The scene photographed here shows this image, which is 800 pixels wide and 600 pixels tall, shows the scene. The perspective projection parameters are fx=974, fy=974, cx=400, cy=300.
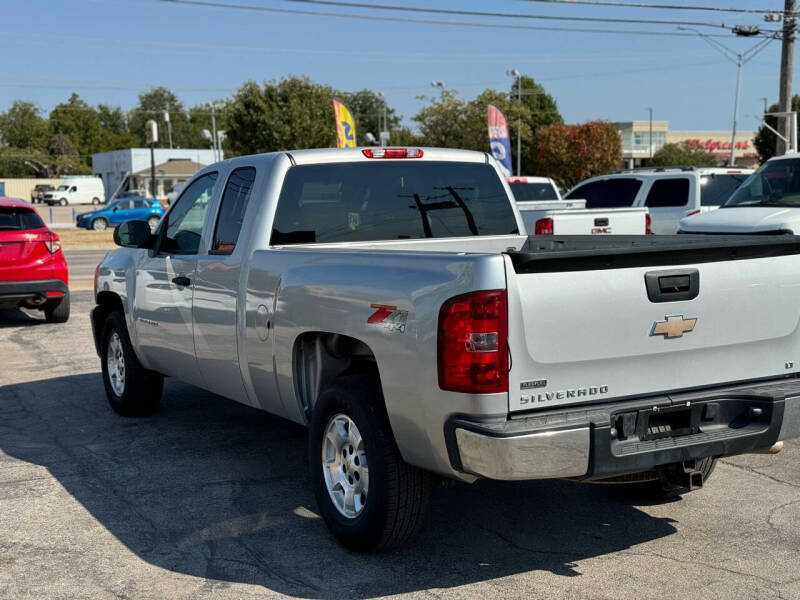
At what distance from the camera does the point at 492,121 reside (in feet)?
101

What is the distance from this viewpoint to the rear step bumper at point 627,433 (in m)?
3.97

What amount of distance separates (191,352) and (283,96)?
64.1 meters

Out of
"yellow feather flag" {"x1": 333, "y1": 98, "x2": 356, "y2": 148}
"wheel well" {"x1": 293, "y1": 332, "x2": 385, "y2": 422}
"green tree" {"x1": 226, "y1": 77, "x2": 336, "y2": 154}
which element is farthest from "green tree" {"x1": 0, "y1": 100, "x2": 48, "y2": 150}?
"wheel well" {"x1": 293, "y1": 332, "x2": 385, "y2": 422}

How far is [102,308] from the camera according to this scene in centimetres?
815

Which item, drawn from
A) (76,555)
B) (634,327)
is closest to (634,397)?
(634,327)

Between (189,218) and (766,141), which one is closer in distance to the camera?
(189,218)

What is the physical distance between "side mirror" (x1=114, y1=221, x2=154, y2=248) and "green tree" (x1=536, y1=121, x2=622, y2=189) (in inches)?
2759

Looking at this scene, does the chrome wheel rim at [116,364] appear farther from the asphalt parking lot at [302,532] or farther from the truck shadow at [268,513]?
the asphalt parking lot at [302,532]

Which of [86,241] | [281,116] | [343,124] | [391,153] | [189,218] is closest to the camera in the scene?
[391,153]

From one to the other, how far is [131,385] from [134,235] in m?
1.28

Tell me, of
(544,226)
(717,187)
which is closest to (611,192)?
(717,187)

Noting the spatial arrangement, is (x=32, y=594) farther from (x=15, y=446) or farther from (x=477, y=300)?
(x=15, y=446)

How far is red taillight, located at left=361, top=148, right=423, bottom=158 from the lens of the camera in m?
6.00

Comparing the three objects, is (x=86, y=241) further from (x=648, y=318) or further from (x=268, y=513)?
(x=648, y=318)
